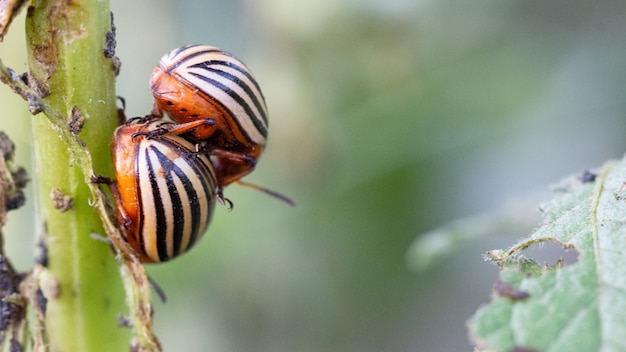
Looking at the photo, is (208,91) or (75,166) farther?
(208,91)

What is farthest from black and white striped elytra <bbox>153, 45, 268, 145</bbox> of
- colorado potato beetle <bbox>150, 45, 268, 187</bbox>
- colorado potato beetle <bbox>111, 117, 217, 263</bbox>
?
colorado potato beetle <bbox>111, 117, 217, 263</bbox>

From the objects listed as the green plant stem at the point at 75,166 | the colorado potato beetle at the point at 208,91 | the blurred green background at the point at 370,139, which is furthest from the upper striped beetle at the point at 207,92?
the blurred green background at the point at 370,139

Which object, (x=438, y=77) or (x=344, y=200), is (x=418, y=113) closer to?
(x=438, y=77)

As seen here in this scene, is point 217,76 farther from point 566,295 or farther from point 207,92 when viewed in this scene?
point 566,295

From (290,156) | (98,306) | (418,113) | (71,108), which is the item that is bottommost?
(98,306)

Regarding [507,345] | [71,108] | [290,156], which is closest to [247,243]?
[290,156]

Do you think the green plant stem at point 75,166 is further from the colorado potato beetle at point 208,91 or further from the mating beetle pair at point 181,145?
the colorado potato beetle at point 208,91

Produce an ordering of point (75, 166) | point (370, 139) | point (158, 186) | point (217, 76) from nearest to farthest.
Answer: point (75, 166) → point (158, 186) → point (217, 76) → point (370, 139)

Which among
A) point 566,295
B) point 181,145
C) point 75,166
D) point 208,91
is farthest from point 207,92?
point 566,295
